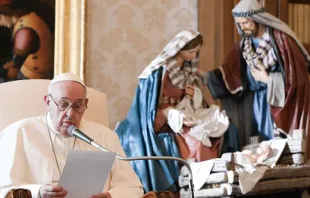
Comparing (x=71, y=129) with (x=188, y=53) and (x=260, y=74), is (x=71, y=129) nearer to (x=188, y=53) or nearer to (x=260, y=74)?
(x=188, y=53)

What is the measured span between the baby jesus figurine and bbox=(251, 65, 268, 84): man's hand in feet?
1.74

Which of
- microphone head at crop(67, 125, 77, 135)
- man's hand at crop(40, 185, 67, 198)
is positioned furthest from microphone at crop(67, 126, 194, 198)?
man's hand at crop(40, 185, 67, 198)

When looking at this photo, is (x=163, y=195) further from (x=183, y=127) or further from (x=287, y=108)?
(x=287, y=108)

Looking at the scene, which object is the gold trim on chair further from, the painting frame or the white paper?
the painting frame

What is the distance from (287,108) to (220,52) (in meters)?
0.85

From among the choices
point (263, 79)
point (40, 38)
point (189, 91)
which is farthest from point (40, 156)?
point (263, 79)

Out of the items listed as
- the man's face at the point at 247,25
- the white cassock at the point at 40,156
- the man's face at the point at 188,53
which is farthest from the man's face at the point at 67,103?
the man's face at the point at 247,25

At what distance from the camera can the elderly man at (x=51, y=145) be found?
3.15 meters

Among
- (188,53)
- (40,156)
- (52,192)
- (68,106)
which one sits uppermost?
(188,53)

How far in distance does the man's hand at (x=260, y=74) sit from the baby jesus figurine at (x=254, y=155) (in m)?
0.53

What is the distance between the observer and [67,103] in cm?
317

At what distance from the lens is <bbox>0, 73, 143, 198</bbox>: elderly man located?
3148 mm

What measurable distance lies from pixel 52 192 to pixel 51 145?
546 mm

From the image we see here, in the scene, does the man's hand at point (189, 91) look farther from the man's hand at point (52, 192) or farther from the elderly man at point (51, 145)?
the man's hand at point (52, 192)
